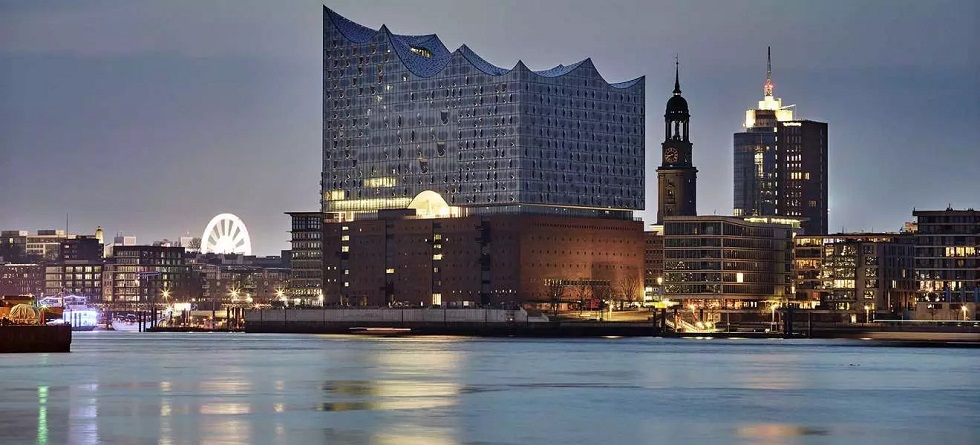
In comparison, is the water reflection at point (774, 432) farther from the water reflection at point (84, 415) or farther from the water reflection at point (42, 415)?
the water reflection at point (42, 415)

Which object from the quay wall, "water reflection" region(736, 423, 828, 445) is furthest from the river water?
the quay wall

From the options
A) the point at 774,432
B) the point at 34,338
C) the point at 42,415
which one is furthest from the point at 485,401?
the point at 34,338

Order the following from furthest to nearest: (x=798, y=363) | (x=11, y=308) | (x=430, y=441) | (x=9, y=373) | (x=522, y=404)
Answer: (x=11, y=308) → (x=798, y=363) → (x=9, y=373) → (x=522, y=404) → (x=430, y=441)

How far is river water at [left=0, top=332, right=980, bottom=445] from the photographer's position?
5641 cm

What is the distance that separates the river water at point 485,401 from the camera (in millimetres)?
56406

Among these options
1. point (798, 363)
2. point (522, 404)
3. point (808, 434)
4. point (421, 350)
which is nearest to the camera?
point (808, 434)

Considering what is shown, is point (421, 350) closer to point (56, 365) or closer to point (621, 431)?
point (56, 365)

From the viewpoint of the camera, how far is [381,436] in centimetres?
5522

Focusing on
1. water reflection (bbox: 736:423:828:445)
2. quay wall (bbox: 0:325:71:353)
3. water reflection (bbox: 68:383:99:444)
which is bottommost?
water reflection (bbox: 736:423:828:445)

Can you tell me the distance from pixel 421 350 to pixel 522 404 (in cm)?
7451

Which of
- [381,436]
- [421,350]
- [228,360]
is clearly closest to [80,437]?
[381,436]

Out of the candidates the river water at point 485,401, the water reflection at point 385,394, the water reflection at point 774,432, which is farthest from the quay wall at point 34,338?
the water reflection at point 774,432

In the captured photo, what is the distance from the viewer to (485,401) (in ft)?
232

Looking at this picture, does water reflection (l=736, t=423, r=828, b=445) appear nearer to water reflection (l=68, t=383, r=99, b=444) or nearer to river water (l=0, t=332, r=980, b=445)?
river water (l=0, t=332, r=980, b=445)
